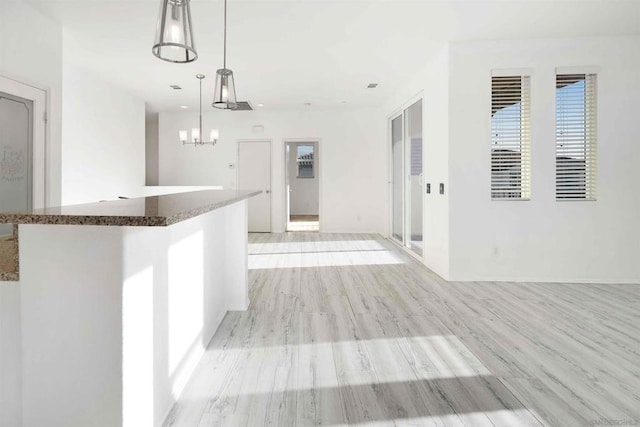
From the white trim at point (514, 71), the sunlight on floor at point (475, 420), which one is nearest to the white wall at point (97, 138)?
the white trim at point (514, 71)

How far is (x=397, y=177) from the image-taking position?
6.88 m

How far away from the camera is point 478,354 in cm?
228

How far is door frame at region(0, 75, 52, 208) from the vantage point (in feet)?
11.7

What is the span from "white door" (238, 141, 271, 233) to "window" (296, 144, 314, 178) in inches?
161

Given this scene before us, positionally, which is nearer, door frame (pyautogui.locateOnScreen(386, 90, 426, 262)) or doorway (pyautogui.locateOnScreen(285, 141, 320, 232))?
door frame (pyautogui.locateOnScreen(386, 90, 426, 262))

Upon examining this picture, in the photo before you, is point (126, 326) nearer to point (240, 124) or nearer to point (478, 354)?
point (478, 354)

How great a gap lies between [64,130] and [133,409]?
5.14 m

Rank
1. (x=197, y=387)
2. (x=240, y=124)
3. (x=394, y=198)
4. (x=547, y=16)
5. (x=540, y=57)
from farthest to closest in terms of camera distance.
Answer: (x=240, y=124)
(x=394, y=198)
(x=540, y=57)
(x=547, y=16)
(x=197, y=387)

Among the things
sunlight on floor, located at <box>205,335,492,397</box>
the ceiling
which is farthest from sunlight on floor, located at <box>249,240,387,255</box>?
sunlight on floor, located at <box>205,335,492,397</box>

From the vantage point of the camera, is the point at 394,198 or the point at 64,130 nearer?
the point at 64,130

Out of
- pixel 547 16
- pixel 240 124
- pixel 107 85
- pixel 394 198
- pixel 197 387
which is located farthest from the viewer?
pixel 240 124

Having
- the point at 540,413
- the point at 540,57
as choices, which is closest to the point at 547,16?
the point at 540,57

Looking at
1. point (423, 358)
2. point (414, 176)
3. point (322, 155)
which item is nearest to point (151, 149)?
point (322, 155)

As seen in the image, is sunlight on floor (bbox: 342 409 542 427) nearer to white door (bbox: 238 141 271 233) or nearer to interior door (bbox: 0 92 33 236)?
interior door (bbox: 0 92 33 236)
